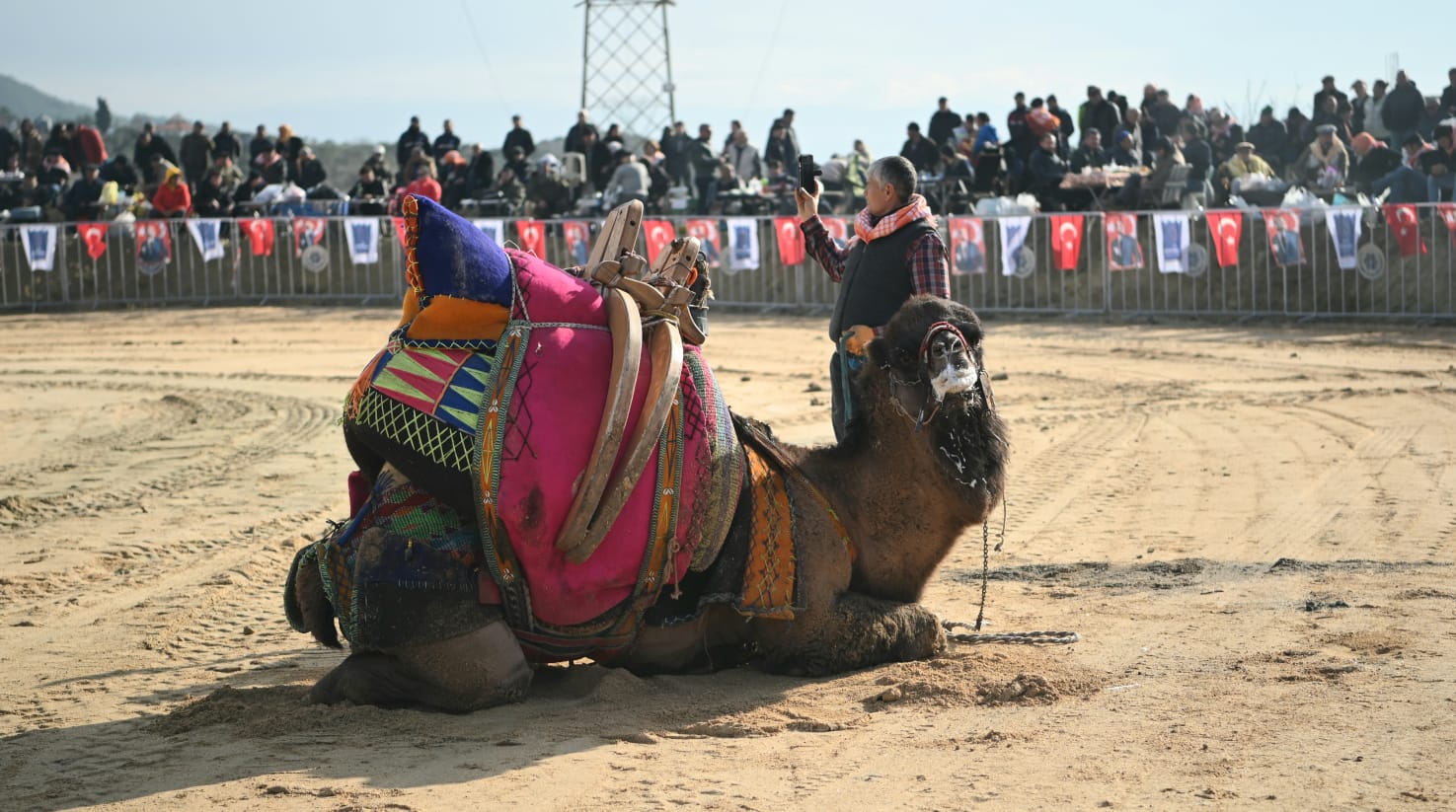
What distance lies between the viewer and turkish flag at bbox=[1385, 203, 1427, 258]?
1946 cm

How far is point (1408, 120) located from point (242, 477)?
18386 mm

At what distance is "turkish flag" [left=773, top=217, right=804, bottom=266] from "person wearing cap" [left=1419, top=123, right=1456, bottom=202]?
8.37 meters

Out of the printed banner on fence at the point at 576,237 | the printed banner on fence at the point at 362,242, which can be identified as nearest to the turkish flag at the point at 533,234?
the printed banner on fence at the point at 576,237

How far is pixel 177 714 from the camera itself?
5.86m

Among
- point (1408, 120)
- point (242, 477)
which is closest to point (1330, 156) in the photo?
point (1408, 120)

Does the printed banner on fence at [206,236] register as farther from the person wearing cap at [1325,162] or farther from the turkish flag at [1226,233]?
the person wearing cap at [1325,162]

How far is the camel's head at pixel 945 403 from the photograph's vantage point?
6031 millimetres

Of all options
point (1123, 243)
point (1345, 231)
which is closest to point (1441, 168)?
point (1345, 231)

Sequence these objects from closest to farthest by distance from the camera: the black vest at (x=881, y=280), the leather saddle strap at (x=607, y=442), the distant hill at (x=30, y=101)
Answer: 1. the leather saddle strap at (x=607, y=442)
2. the black vest at (x=881, y=280)
3. the distant hill at (x=30, y=101)

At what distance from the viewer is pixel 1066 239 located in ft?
71.6

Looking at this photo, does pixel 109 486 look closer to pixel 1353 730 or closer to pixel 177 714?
pixel 177 714

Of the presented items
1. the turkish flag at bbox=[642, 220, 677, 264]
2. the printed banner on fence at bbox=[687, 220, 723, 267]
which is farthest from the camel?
the printed banner on fence at bbox=[687, 220, 723, 267]

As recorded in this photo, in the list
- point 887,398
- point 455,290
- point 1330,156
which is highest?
point 1330,156

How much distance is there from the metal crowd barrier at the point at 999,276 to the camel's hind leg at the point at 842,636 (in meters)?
15.4
